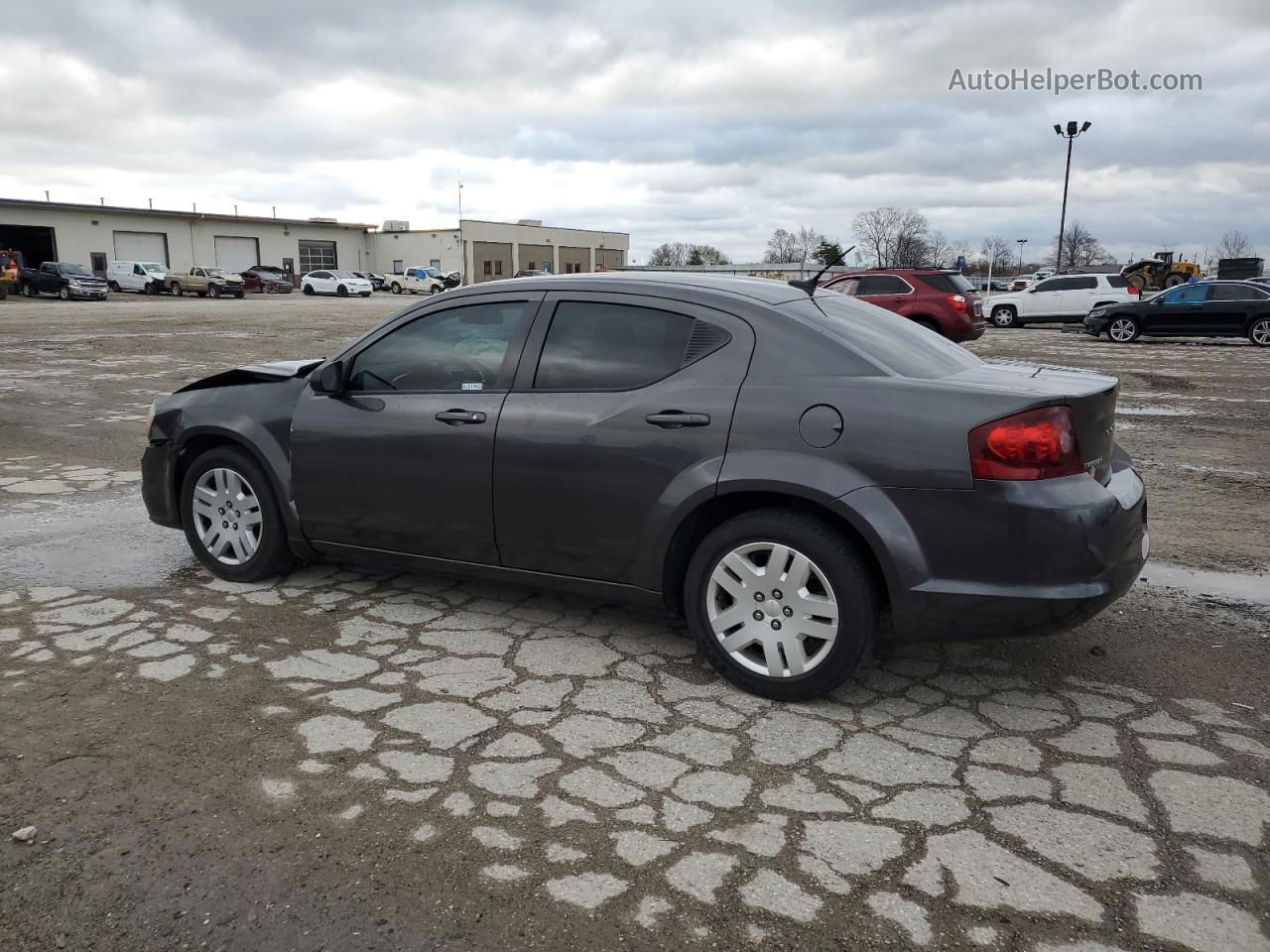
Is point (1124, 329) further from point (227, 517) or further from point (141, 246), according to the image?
point (141, 246)

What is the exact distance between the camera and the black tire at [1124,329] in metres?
22.3

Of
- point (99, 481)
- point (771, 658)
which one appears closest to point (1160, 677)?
point (771, 658)

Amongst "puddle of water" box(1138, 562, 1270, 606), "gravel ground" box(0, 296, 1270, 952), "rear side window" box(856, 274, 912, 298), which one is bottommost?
"gravel ground" box(0, 296, 1270, 952)

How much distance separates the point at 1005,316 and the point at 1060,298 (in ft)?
5.88

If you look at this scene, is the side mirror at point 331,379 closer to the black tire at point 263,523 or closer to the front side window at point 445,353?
the front side window at point 445,353

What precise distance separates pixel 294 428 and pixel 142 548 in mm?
1712

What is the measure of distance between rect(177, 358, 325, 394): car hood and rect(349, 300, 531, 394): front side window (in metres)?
0.57

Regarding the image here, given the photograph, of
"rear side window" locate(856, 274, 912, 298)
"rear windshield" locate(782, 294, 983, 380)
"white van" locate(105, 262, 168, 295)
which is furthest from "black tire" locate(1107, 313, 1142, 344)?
"white van" locate(105, 262, 168, 295)

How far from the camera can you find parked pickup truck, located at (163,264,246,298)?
47562 millimetres

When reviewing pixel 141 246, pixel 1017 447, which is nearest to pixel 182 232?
pixel 141 246

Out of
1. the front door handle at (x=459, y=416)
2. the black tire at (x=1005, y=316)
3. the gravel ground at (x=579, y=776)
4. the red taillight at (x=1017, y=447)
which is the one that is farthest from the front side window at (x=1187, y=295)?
the front door handle at (x=459, y=416)

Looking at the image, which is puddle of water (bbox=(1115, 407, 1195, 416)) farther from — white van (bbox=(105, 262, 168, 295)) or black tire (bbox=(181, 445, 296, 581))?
white van (bbox=(105, 262, 168, 295))

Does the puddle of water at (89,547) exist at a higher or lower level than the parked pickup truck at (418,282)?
lower

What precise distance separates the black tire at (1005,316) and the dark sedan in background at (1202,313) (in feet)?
20.3
